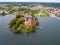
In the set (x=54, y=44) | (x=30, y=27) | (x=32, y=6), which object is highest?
(x=32, y=6)

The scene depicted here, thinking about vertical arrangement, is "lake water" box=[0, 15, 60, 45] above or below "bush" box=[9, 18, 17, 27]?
below

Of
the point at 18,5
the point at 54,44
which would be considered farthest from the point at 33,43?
the point at 18,5

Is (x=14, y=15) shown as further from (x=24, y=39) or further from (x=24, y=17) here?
(x=24, y=39)

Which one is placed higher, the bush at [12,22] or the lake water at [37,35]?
the bush at [12,22]

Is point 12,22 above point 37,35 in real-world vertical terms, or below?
above

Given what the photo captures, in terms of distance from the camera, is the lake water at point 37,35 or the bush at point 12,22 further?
the bush at point 12,22

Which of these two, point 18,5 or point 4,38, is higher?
point 18,5

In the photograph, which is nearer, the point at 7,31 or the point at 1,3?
the point at 7,31

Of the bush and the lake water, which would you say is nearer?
the lake water
